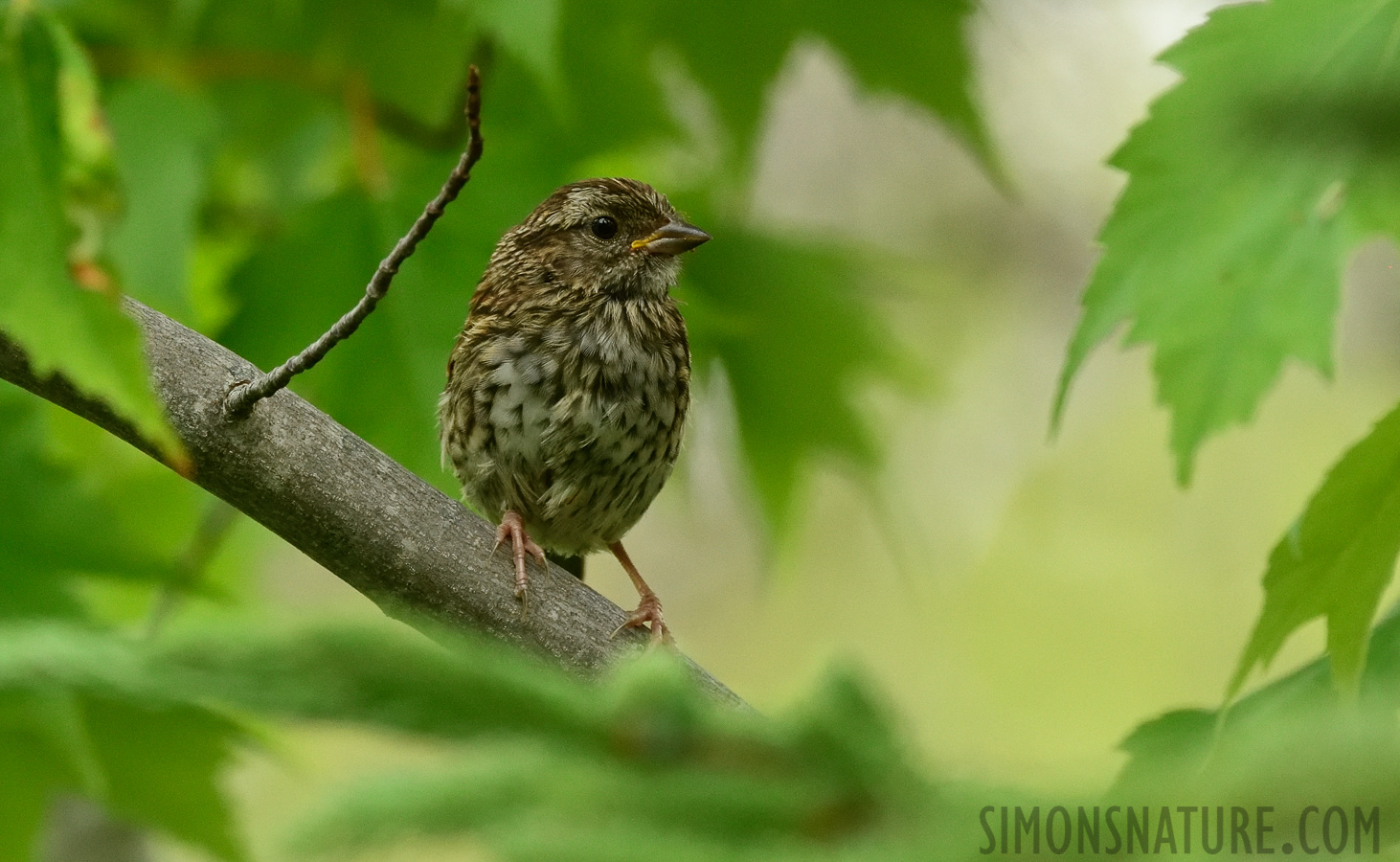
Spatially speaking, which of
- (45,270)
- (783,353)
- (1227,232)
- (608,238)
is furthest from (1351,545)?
(783,353)

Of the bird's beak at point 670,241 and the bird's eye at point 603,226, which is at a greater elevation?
the bird's eye at point 603,226

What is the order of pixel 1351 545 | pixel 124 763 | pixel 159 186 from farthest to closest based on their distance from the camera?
pixel 159 186
pixel 124 763
pixel 1351 545

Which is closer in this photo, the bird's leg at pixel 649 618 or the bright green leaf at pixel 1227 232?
the bright green leaf at pixel 1227 232

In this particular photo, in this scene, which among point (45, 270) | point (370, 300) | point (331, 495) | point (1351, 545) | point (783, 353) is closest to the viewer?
point (1351, 545)

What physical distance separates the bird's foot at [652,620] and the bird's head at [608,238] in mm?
1021

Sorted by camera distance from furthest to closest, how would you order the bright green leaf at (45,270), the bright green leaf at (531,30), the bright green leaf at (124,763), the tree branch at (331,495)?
the bright green leaf at (124,763), the bright green leaf at (531,30), the tree branch at (331,495), the bright green leaf at (45,270)

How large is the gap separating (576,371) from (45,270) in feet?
6.08

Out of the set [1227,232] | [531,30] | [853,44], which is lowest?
[1227,232]

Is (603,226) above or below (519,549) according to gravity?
above

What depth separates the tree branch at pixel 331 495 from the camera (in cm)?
245

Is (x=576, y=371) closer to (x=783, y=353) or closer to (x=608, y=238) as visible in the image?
(x=608, y=238)

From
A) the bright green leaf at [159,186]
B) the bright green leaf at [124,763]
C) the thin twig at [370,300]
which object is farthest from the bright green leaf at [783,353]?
the thin twig at [370,300]

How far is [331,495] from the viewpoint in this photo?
8.21 ft

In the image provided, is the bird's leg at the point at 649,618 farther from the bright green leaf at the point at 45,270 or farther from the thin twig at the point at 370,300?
the bright green leaf at the point at 45,270
